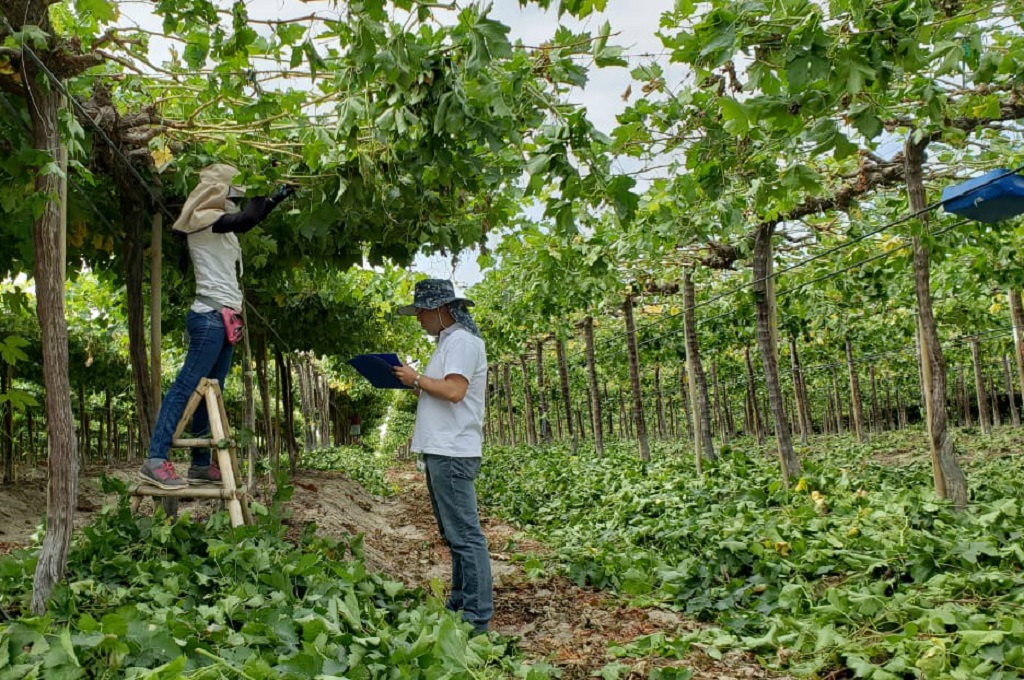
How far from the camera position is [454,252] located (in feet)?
19.6

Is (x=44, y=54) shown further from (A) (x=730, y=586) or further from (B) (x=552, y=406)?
(B) (x=552, y=406)

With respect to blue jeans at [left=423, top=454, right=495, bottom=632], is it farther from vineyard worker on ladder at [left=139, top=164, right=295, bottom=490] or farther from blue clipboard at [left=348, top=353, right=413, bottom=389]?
vineyard worker on ladder at [left=139, top=164, right=295, bottom=490]

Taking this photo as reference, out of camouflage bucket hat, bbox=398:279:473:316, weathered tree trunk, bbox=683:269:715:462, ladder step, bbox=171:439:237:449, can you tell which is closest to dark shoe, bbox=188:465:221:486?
ladder step, bbox=171:439:237:449

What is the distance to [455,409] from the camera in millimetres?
4180

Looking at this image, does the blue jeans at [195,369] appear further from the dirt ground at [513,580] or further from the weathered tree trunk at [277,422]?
the weathered tree trunk at [277,422]

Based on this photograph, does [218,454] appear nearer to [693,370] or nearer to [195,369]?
[195,369]

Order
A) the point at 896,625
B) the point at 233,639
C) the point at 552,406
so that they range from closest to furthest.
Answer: the point at 233,639
the point at 896,625
the point at 552,406

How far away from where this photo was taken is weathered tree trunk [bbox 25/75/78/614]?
3111 mm

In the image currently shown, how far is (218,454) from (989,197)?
5.40m

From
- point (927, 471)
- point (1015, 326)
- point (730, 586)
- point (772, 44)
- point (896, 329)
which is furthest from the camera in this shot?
point (896, 329)

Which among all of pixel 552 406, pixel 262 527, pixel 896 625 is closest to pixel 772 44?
pixel 896 625

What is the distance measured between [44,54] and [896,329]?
20.2 meters

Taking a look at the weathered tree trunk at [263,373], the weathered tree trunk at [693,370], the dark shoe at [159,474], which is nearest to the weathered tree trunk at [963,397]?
the weathered tree trunk at [693,370]

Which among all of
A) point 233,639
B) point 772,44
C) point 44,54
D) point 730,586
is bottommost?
point 730,586
